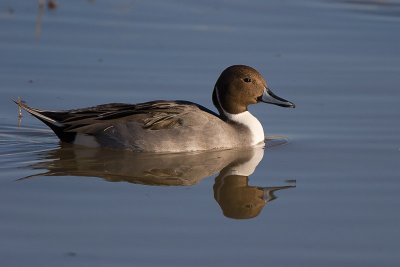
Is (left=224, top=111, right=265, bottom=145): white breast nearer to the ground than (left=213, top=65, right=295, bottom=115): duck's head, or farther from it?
nearer to the ground

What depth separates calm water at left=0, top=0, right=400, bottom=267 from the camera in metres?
7.23

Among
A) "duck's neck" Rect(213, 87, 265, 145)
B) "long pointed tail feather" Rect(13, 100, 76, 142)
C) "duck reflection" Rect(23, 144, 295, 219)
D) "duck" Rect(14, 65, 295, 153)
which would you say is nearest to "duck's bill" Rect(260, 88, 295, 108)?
"duck" Rect(14, 65, 295, 153)

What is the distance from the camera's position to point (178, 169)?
9.44 meters

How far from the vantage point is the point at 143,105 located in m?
10.2

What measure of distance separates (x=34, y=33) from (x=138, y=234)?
20.0ft

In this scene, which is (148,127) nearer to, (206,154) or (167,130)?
(167,130)

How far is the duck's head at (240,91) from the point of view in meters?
10.4

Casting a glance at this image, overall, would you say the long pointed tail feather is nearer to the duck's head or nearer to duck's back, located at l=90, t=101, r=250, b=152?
duck's back, located at l=90, t=101, r=250, b=152

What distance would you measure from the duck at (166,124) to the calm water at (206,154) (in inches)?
6.6

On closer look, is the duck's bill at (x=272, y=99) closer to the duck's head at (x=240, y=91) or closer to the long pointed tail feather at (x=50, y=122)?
the duck's head at (x=240, y=91)

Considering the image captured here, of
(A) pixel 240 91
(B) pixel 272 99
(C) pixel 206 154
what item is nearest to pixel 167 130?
(C) pixel 206 154

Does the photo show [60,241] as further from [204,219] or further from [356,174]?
[356,174]

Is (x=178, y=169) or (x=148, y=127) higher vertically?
(x=148, y=127)

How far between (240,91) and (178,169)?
4.64 ft
